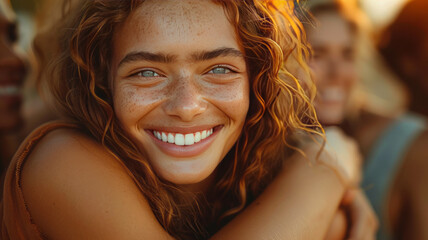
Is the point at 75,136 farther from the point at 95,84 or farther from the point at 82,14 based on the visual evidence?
the point at 82,14

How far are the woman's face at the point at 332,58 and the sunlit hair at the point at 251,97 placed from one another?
126 cm

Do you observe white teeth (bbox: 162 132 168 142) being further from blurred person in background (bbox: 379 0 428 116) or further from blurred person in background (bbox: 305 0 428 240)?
blurred person in background (bbox: 379 0 428 116)

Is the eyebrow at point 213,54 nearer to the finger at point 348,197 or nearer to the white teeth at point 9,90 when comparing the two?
A: the finger at point 348,197

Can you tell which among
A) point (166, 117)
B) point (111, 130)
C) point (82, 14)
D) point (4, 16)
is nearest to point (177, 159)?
point (166, 117)

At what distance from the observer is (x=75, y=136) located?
5.58 ft

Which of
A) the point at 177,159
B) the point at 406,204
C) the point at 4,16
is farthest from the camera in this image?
the point at 406,204

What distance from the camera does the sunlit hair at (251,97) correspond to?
68.7 inches

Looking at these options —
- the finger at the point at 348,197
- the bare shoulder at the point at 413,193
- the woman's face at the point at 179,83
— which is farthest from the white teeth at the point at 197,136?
the bare shoulder at the point at 413,193

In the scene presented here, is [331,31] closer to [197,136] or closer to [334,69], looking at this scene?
[334,69]

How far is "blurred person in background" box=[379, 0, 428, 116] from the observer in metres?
3.46

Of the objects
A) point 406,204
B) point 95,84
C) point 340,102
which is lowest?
point 406,204

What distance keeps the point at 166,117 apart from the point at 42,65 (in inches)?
43.5

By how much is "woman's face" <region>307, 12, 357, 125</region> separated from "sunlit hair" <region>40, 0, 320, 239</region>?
1264mm

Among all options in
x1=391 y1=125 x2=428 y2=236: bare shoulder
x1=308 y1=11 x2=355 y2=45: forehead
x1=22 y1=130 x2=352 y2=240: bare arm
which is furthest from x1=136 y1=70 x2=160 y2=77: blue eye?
x1=391 y1=125 x2=428 y2=236: bare shoulder
